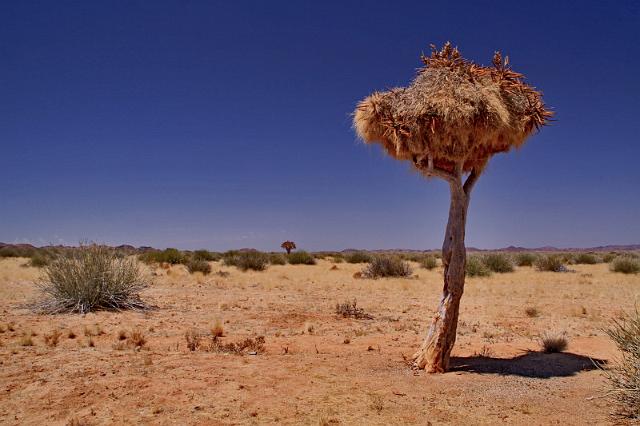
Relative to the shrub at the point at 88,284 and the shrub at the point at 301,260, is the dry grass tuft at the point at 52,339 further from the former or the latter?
the shrub at the point at 301,260

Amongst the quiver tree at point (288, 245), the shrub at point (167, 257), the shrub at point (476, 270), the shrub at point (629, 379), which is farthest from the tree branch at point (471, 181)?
the quiver tree at point (288, 245)

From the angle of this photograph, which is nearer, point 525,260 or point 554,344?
point 554,344

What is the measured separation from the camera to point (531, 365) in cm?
707

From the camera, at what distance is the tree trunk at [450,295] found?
263 inches

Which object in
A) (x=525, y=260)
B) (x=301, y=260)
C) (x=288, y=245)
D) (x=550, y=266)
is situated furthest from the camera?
(x=288, y=245)

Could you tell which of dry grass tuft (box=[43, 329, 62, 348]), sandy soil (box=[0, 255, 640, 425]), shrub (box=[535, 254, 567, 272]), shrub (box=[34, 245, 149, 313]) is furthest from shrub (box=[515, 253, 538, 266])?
dry grass tuft (box=[43, 329, 62, 348])

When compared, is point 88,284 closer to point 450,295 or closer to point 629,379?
point 450,295

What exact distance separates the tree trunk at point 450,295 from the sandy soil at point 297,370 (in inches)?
11.4

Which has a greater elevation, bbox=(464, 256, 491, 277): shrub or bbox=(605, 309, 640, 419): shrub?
bbox=(464, 256, 491, 277): shrub

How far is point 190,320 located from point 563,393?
7.94m

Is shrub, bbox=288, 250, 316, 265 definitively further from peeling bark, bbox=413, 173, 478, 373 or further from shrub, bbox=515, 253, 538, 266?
peeling bark, bbox=413, 173, 478, 373

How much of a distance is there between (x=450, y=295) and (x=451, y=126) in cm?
235

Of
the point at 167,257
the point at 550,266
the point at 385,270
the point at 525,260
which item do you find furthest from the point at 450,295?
the point at 525,260

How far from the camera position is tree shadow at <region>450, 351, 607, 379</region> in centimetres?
667
